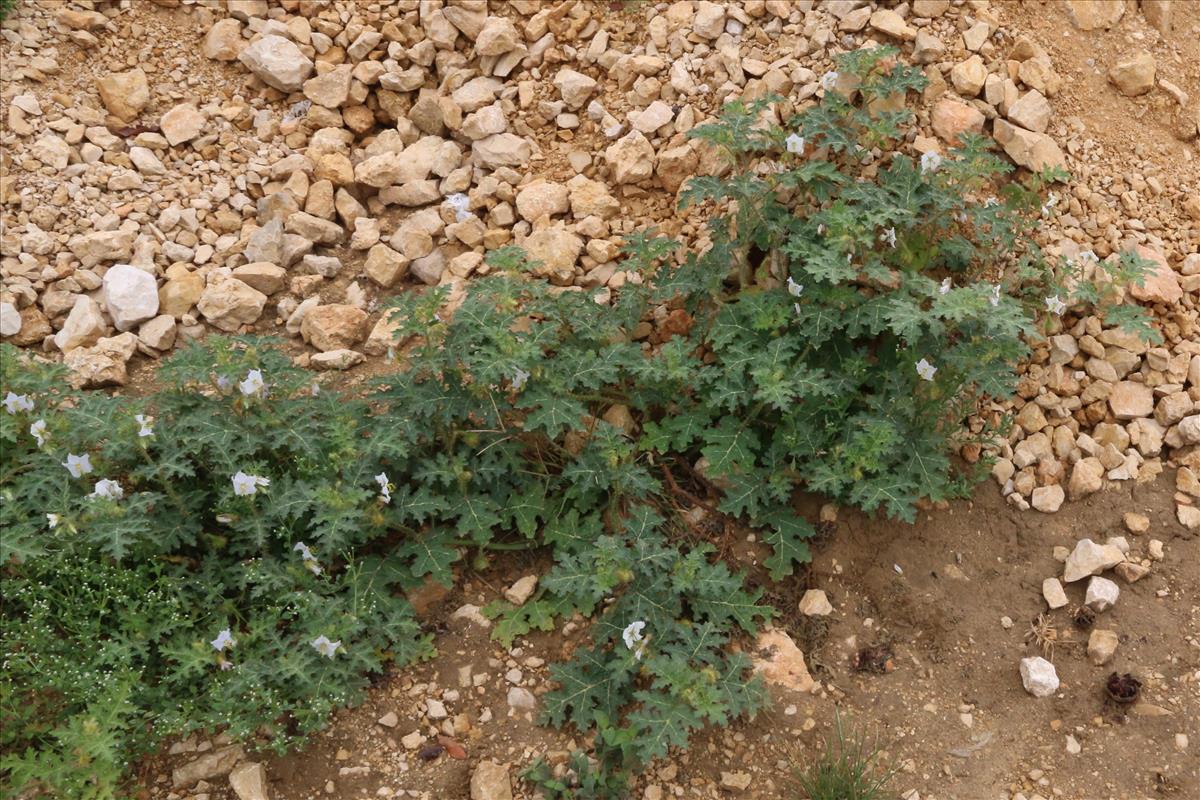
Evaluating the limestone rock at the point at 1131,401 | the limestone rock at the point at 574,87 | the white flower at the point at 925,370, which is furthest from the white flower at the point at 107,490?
the limestone rock at the point at 1131,401

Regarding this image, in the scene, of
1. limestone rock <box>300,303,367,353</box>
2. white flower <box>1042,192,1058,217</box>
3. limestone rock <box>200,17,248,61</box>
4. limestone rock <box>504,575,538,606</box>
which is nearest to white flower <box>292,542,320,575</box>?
limestone rock <box>504,575,538,606</box>

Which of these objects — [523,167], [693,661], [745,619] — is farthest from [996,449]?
[523,167]

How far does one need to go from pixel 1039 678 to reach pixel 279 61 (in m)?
4.37

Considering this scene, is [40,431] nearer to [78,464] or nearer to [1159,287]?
[78,464]

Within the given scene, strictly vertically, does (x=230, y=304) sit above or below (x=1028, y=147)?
below

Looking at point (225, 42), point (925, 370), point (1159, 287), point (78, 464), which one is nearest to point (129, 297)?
point (78, 464)

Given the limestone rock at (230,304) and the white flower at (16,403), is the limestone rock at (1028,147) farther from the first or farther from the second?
the white flower at (16,403)

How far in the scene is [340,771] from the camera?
11.6 ft

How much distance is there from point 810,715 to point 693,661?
1.43 feet

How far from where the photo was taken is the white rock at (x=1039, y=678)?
3.63 meters

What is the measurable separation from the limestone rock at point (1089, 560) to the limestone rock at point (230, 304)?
347 cm

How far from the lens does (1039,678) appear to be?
11.9 feet

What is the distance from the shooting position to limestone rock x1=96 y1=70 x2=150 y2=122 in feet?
17.2

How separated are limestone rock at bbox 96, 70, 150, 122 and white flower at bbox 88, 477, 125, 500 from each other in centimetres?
240
